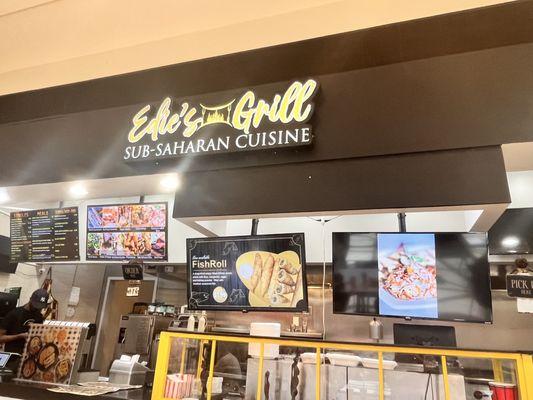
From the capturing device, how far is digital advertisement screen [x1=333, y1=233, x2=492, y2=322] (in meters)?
3.18

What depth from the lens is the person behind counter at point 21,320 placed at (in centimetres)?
402

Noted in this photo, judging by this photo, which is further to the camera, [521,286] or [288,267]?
[288,267]

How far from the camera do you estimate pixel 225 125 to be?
3.08 meters

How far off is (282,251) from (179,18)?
212 centimetres

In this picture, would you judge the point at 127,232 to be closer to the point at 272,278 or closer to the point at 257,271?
the point at 257,271

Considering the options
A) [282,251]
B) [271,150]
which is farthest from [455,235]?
[271,150]

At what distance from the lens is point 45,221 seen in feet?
16.6

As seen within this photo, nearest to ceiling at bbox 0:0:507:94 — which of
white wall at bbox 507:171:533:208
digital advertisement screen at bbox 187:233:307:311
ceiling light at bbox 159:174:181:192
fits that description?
ceiling light at bbox 159:174:181:192

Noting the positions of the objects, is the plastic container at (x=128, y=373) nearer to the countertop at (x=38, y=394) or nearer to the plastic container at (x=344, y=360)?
the countertop at (x=38, y=394)

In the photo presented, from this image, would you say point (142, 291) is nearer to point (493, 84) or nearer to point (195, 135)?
point (195, 135)

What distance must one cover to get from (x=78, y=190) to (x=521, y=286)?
365 centimetres

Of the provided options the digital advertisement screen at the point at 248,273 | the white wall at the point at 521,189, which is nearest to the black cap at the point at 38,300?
the digital advertisement screen at the point at 248,273

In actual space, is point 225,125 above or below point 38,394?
above

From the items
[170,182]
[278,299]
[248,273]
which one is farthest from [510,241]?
[170,182]
